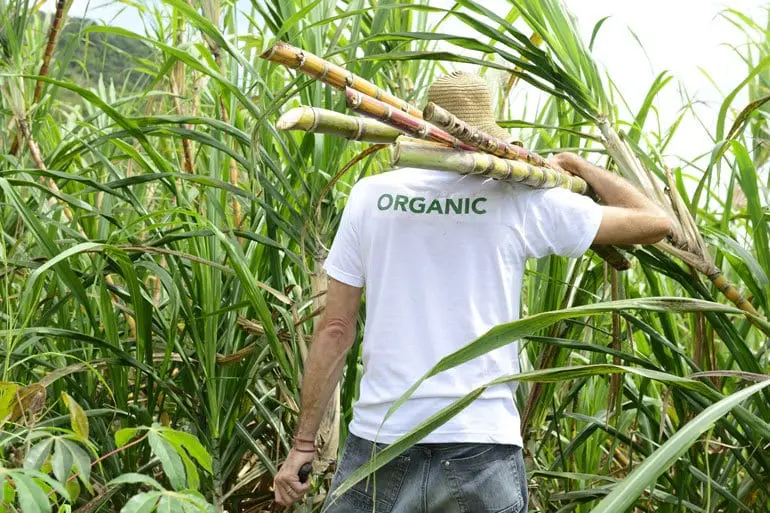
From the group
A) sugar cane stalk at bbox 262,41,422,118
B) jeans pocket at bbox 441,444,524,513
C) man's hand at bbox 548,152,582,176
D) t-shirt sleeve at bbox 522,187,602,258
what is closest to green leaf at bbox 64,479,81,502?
jeans pocket at bbox 441,444,524,513

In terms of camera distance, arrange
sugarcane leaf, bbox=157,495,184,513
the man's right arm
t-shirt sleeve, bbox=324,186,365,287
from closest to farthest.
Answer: sugarcane leaf, bbox=157,495,184,513, the man's right arm, t-shirt sleeve, bbox=324,186,365,287

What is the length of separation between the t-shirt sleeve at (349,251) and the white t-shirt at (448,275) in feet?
0.04

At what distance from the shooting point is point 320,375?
81.0 inches

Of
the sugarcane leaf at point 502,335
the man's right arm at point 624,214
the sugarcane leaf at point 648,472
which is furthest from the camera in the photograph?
the man's right arm at point 624,214

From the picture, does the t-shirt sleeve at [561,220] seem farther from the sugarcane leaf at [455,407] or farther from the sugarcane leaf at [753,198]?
the sugarcane leaf at [455,407]

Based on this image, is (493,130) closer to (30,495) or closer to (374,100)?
(374,100)

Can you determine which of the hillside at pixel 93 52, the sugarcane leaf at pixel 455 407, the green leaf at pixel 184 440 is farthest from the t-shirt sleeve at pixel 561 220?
the hillside at pixel 93 52

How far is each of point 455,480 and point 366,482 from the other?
21cm

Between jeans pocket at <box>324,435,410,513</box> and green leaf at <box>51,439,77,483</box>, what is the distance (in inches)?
23.5

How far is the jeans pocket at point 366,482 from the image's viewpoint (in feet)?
6.25

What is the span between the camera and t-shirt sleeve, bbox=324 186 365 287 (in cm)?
201

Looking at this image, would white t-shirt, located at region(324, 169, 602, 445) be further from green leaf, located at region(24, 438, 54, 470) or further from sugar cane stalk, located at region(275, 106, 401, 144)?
green leaf, located at region(24, 438, 54, 470)

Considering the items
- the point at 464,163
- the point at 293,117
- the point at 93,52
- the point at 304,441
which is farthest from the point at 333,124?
the point at 93,52

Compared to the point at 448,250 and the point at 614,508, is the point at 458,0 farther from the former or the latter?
the point at 614,508
